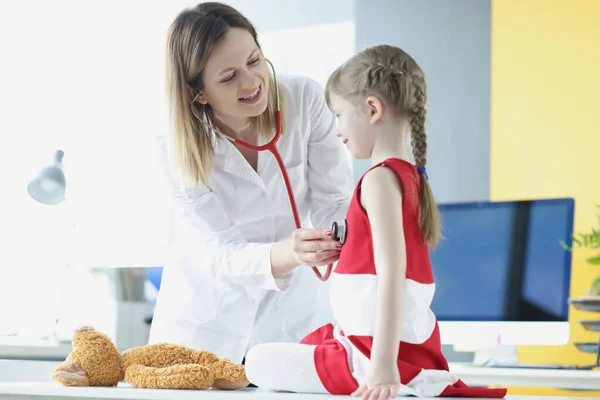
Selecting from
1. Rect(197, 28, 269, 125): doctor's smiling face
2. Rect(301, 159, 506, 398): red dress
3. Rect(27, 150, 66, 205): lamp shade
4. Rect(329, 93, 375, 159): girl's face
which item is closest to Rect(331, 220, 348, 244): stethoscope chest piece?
Rect(301, 159, 506, 398): red dress

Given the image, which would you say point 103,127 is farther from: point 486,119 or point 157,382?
point 157,382

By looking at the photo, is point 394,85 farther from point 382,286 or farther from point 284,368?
point 284,368

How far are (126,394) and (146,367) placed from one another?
0.13 metres

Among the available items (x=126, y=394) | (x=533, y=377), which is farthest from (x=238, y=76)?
(x=533, y=377)

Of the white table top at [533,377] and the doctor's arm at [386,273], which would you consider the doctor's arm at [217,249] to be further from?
the white table top at [533,377]

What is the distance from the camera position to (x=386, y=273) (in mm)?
1041

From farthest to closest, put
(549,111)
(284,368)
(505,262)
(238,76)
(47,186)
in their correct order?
(549,111) < (47,186) < (505,262) < (238,76) < (284,368)

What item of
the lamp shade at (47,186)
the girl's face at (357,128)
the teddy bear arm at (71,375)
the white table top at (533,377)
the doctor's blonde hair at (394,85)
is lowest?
the white table top at (533,377)

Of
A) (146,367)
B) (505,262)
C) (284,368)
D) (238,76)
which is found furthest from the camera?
(505,262)

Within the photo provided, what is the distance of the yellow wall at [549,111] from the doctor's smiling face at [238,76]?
2090 millimetres

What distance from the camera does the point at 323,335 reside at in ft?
3.99

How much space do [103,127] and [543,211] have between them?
2.42 metres

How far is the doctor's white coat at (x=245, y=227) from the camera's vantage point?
5.61 ft

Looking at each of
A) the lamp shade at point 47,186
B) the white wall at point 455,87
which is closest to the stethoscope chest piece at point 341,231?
the lamp shade at point 47,186
